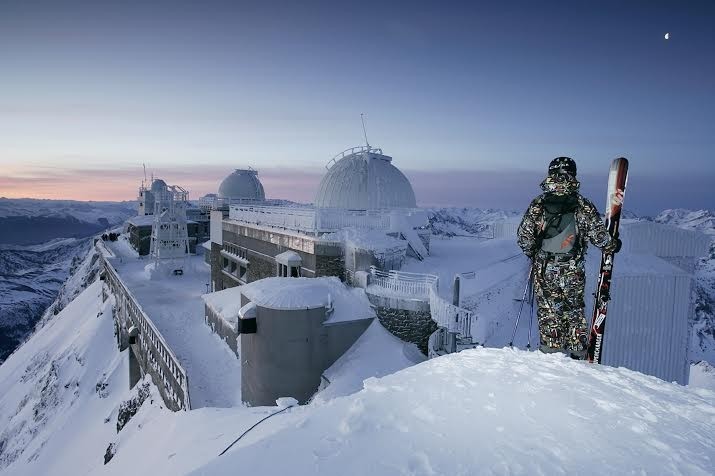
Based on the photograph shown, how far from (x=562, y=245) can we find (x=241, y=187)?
47.2 meters

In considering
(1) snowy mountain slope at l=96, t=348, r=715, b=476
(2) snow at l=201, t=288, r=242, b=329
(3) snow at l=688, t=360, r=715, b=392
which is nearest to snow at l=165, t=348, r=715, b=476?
(1) snowy mountain slope at l=96, t=348, r=715, b=476

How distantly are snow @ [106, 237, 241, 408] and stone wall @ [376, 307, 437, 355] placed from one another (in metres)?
6.42

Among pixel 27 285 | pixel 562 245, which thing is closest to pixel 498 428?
pixel 562 245

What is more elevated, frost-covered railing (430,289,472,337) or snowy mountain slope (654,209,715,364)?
frost-covered railing (430,289,472,337)

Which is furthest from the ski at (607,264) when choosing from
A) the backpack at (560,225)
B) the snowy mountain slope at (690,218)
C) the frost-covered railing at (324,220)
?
the snowy mountain slope at (690,218)

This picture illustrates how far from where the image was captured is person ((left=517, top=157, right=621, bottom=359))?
16.4 ft

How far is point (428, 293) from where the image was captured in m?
13.1

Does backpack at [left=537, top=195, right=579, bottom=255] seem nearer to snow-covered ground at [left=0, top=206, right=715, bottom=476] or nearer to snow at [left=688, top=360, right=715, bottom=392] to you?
snow-covered ground at [left=0, top=206, right=715, bottom=476]

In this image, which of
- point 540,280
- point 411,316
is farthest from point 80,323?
point 540,280

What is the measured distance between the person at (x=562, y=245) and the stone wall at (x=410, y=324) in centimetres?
788

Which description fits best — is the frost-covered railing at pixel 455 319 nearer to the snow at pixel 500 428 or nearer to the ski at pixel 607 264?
the ski at pixel 607 264

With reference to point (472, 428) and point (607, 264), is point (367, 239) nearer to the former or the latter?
point (607, 264)

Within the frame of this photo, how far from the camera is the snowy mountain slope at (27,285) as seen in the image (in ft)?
211

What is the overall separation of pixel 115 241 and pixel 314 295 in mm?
67469
